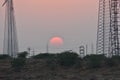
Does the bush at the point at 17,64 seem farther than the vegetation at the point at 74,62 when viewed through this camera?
Yes

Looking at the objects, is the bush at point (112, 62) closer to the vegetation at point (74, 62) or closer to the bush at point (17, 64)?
the vegetation at point (74, 62)

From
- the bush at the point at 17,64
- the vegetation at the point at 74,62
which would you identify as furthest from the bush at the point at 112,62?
the bush at the point at 17,64

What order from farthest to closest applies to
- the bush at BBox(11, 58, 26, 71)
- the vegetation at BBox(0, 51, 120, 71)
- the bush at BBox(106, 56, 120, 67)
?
the bush at BBox(11, 58, 26, 71), the vegetation at BBox(0, 51, 120, 71), the bush at BBox(106, 56, 120, 67)

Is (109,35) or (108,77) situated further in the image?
(109,35)

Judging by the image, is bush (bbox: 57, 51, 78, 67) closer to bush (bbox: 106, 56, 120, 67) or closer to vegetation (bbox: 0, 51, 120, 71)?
vegetation (bbox: 0, 51, 120, 71)

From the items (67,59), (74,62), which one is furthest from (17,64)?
(74,62)

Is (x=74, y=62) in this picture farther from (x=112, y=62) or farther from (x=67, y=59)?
(x=112, y=62)

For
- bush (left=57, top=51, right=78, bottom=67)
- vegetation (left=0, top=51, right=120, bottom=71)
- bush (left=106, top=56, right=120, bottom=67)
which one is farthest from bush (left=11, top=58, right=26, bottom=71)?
bush (left=106, top=56, right=120, bottom=67)

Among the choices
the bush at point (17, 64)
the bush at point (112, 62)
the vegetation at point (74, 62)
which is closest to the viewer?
the bush at point (112, 62)

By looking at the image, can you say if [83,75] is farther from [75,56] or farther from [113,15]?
[113,15]

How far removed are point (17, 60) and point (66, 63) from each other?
436 centimetres

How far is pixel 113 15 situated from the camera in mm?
57125

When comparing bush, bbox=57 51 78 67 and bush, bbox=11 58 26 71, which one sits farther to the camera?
bush, bbox=57 51 78 67

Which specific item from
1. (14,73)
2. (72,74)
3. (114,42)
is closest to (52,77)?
(72,74)
